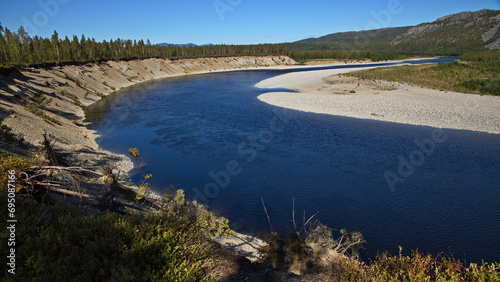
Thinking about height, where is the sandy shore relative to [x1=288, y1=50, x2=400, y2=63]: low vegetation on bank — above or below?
below

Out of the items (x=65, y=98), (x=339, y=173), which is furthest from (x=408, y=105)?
(x=65, y=98)

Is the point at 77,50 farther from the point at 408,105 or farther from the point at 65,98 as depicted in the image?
the point at 408,105

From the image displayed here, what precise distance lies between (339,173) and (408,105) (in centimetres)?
2762

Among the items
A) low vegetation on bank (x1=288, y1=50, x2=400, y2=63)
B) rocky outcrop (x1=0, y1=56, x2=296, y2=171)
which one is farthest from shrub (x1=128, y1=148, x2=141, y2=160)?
low vegetation on bank (x1=288, y1=50, x2=400, y2=63)

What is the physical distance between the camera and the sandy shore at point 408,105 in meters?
34.6

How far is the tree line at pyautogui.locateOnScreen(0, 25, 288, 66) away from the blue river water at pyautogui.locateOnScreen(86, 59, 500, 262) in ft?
128

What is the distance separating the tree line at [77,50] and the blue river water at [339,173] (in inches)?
1531

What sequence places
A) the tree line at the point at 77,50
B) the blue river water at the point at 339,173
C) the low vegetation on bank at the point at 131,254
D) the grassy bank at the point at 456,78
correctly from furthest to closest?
the tree line at the point at 77,50 → the grassy bank at the point at 456,78 → the blue river water at the point at 339,173 → the low vegetation on bank at the point at 131,254

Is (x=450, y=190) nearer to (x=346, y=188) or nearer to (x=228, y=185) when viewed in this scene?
(x=346, y=188)

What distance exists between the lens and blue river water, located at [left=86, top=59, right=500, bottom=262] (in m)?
15.7

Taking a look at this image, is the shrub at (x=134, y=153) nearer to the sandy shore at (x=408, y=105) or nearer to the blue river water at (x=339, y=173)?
the blue river water at (x=339, y=173)

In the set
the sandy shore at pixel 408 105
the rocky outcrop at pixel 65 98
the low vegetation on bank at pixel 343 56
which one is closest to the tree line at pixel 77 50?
the rocky outcrop at pixel 65 98

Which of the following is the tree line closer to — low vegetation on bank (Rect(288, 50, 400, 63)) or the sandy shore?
low vegetation on bank (Rect(288, 50, 400, 63))

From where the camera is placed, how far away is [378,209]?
17391 millimetres
